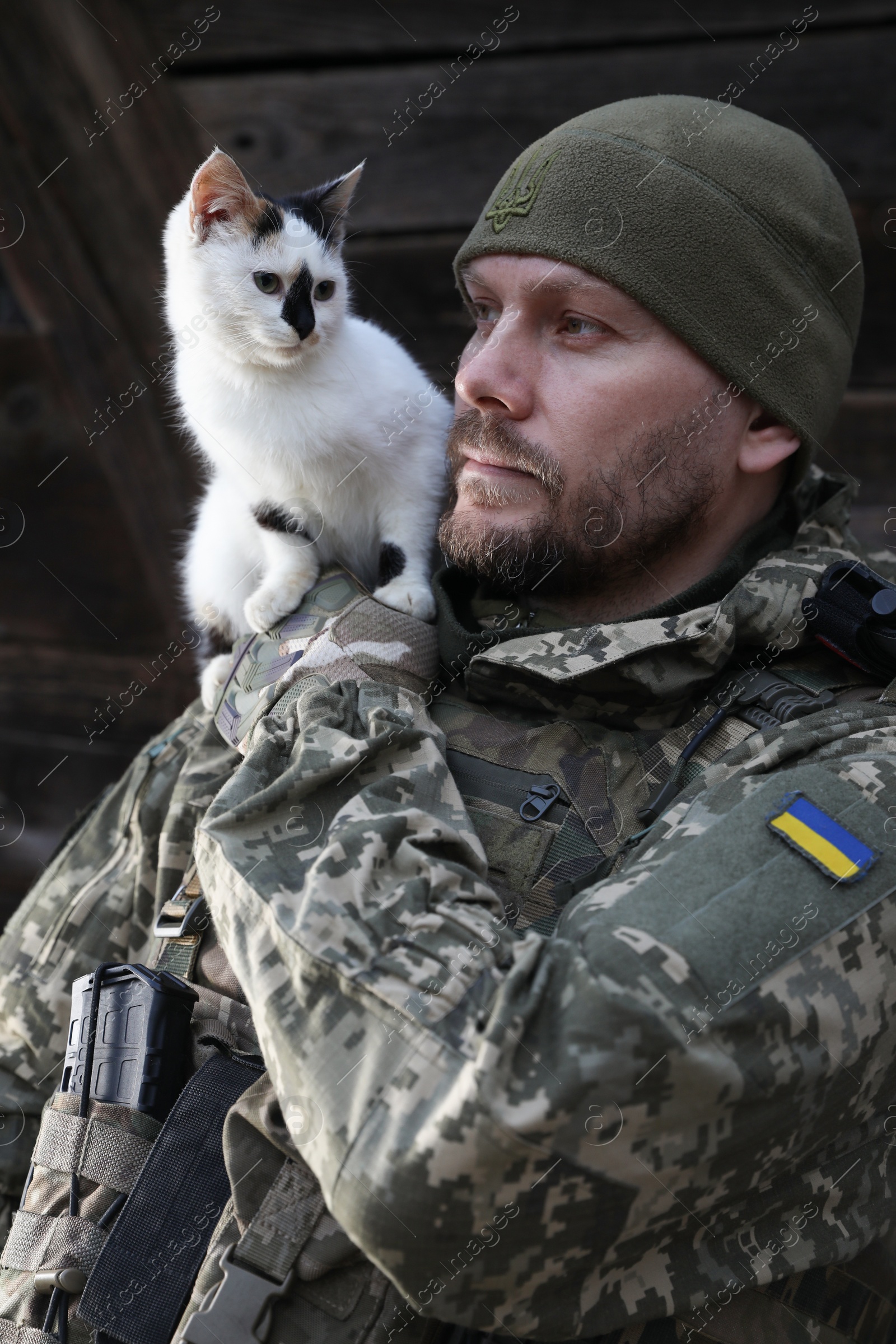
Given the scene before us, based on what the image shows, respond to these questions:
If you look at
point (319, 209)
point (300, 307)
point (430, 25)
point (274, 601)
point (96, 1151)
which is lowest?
point (96, 1151)

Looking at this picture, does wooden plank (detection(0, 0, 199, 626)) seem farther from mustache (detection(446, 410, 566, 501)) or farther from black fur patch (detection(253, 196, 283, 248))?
mustache (detection(446, 410, 566, 501))

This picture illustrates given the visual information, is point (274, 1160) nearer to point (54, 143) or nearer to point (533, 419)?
point (533, 419)

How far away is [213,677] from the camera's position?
1881mm

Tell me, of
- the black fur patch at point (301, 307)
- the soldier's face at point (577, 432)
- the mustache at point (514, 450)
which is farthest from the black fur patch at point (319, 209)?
the mustache at point (514, 450)

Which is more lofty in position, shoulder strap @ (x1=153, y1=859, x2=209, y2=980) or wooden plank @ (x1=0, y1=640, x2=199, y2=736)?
shoulder strap @ (x1=153, y1=859, x2=209, y2=980)

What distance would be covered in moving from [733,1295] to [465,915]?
0.56 m

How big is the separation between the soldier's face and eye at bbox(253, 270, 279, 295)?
38cm

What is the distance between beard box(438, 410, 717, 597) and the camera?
1589 millimetres

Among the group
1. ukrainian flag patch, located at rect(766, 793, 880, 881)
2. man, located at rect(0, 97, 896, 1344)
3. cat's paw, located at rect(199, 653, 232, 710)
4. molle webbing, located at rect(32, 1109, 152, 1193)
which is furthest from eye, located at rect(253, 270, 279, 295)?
molle webbing, located at rect(32, 1109, 152, 1193)

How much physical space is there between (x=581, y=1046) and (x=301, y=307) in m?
1.29

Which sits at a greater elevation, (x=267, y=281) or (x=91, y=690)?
(x=267, y=281)

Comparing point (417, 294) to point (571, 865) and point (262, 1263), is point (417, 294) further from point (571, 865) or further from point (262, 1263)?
point (262, 1263)

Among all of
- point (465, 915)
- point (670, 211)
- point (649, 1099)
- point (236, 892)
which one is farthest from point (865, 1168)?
point (670, 211)

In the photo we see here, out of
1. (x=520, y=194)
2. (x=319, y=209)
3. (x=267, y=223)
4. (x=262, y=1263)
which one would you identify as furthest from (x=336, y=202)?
(x=262, y=1263)
